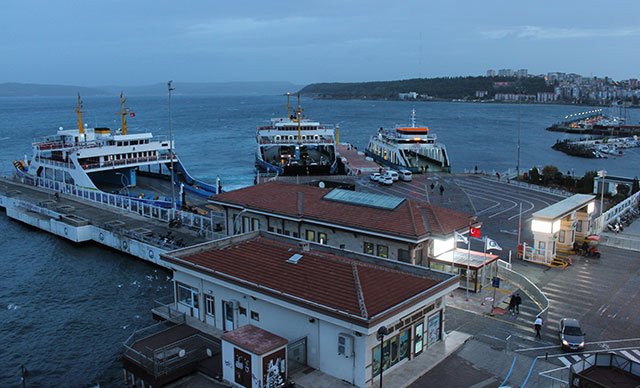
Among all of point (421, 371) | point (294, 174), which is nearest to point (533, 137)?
point (294, 174)

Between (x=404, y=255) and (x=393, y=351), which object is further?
(x=404, y=255)

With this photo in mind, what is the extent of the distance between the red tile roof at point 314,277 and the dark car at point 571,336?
174 inches

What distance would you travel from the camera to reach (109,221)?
37.2 meters

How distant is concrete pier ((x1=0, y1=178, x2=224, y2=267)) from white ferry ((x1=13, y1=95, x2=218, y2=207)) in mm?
2349

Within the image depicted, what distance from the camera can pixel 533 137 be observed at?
417 ft

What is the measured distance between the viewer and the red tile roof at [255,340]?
594 inches

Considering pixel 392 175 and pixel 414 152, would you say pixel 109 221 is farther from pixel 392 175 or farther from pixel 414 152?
pixel 414 152

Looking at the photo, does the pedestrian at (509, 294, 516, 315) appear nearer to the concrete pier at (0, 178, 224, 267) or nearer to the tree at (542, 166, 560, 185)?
the concrete pier at (0, 178, 224, 267)

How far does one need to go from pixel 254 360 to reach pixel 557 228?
60.7ft

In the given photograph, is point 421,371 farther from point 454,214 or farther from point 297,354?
point 454,214

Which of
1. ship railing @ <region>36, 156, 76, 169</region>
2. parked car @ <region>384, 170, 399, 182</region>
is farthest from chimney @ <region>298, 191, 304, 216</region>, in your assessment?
ship railing @ <region>36, 156, 76, 169</region>

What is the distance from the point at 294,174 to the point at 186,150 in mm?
49899

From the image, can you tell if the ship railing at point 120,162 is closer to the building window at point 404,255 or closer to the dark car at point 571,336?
the building window at point 404,255

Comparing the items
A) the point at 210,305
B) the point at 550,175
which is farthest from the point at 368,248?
the point at 550,175
